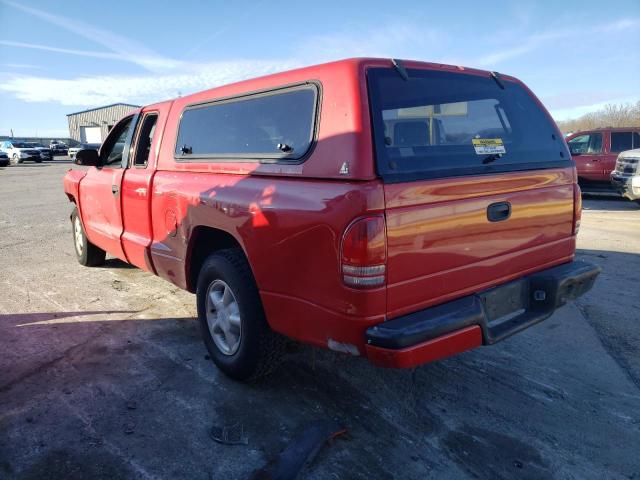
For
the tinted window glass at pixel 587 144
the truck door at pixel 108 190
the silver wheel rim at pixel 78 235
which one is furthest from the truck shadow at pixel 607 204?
the silver wheel rim at pixel 78 235

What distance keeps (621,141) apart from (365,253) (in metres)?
12.8

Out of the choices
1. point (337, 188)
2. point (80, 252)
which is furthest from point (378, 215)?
point (80, 252)

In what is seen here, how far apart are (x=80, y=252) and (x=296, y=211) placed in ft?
15.1

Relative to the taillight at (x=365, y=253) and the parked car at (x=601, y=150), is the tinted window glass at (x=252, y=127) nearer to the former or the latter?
the taillight at (x=365, y=253)

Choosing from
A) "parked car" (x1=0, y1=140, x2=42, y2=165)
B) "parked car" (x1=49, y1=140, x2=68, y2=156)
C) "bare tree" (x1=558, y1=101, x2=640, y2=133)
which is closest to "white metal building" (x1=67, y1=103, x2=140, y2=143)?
"parked car" (x1=49, y1=140, x2=68, y2=156)

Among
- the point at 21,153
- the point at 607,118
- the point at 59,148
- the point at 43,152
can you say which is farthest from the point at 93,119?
the point at 607,118

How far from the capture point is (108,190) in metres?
4.70

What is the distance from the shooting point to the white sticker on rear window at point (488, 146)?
2.84 meters

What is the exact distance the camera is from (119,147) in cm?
482

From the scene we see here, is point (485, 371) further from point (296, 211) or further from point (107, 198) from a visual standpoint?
point (107, 198)

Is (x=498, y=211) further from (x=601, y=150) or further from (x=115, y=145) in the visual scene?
(x=601, y=150)

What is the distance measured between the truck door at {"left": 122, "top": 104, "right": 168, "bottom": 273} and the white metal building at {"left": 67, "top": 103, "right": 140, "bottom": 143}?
6556 centimetres

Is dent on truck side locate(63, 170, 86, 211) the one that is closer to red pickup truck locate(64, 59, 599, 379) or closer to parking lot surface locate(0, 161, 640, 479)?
parking lot surface locate(0, 161, 640, 479)

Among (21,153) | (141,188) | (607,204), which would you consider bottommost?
(607,204)
